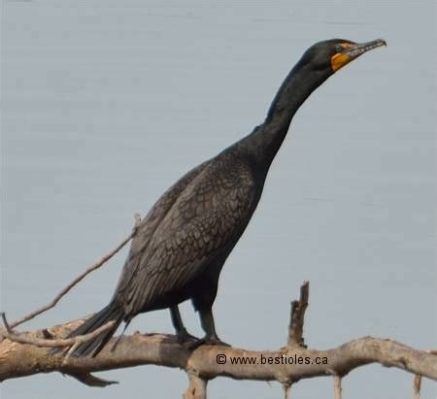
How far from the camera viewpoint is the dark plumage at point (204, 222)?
20.4 feet

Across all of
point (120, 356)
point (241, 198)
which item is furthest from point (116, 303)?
point (241, 198)

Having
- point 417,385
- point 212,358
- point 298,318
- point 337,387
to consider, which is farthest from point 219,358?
point 417,385

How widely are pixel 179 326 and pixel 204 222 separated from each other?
479mm

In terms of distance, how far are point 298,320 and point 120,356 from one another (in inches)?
45.1

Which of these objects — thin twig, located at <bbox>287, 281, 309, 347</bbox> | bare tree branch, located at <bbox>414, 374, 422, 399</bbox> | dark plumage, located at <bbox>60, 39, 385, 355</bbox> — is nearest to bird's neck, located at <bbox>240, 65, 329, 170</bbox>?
dark plumage, located at <bbox>60, 39, 385, 355</bbox>

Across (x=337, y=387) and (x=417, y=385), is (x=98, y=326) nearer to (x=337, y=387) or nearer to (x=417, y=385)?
(x=337, y=387)

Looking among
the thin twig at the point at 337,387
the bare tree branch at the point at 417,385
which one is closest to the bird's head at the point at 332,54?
the thin twig at the point at 337,387

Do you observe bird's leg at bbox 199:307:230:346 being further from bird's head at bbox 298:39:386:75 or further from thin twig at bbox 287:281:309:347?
bird's head at bbox 298:39:386:75

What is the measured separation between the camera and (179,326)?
6.43m

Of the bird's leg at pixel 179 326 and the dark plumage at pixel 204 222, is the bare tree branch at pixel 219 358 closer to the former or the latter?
the bird's leg at pixel 179 326

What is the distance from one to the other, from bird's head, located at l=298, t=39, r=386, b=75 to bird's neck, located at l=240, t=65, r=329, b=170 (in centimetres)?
4

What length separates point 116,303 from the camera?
6230mm

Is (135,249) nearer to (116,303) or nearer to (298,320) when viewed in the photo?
(116,303)

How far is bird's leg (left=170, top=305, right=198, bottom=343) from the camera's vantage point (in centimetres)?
629
